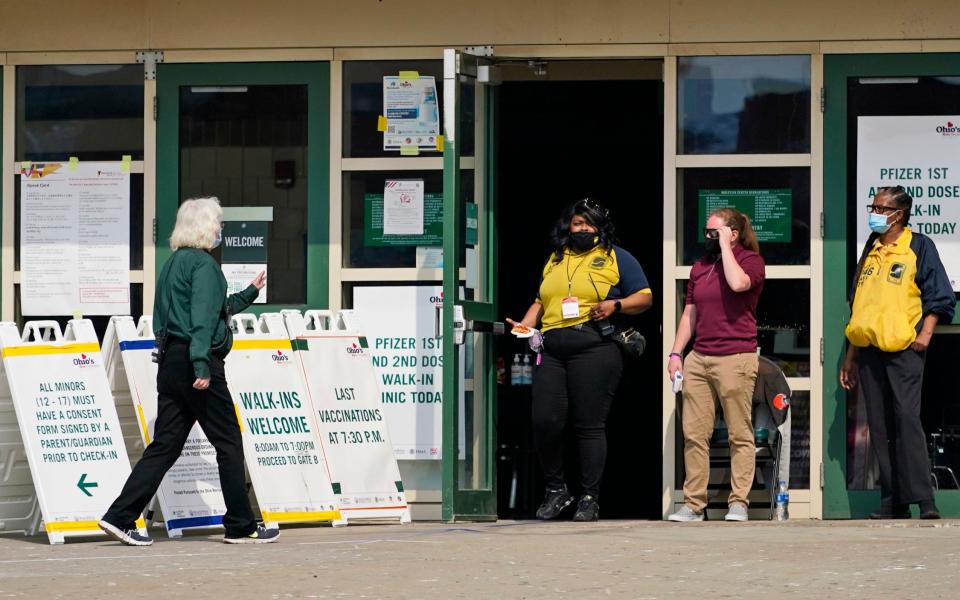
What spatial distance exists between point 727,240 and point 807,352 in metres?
0.88

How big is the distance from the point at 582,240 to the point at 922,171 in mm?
1934

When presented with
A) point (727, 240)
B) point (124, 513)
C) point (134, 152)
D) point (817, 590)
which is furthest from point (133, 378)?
point (817, 590)

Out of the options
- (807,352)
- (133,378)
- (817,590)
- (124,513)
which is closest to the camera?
(817,590)

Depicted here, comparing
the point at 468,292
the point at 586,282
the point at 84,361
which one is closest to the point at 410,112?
the point at 468,292

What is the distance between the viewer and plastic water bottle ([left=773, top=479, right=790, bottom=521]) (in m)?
9.49

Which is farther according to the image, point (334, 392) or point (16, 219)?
point (16, 219)

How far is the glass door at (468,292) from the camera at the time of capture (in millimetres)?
9445

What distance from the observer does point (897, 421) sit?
30.3ft

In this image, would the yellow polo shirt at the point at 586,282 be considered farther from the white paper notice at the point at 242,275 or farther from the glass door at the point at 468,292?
the white paper notice at the point at 242,275

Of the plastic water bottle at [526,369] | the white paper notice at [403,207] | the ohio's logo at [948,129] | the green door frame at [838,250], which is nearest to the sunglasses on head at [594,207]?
the white paper notice at [403,207]

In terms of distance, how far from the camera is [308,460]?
934 centimetres

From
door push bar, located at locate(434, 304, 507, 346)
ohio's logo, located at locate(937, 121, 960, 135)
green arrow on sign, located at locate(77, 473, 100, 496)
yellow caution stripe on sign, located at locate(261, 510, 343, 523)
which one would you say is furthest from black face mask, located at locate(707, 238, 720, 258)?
green arrow on sign, located at locate(77, 473, 100, 496)

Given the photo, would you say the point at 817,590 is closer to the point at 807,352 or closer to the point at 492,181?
the point at 807,352

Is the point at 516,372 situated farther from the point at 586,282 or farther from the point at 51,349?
the point at 51,349
